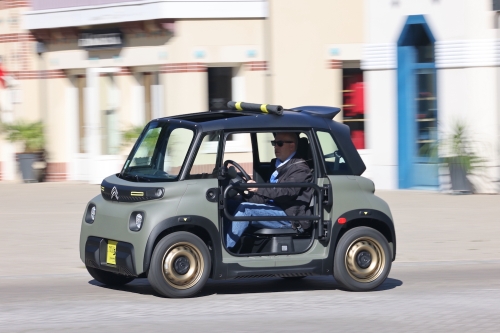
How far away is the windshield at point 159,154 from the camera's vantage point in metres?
8.66

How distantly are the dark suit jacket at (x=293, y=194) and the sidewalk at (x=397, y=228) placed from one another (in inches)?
103

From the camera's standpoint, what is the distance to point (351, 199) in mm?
9008

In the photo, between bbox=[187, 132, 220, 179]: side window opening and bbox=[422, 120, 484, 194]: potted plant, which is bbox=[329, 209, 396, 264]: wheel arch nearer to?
bbox=[187, 132, 220, 179]: side window opening

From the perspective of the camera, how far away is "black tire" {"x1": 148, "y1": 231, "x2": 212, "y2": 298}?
8344mm

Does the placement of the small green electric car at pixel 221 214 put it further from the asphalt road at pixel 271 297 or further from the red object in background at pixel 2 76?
the red object in background at pixel 2 76

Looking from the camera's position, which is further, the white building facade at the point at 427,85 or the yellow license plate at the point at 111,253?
the white building facade at the point at 427,85

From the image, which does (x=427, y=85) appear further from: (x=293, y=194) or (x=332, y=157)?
(x=293, y=194)

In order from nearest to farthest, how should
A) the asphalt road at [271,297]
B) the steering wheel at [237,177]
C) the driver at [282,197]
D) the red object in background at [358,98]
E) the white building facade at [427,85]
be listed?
1. the asphalt road at [271,297]
2. the steering wheel at [237,177]
3. the driver at [282,197]
4. the white building facade at [427,85]
5. the red object in background at [358,98]

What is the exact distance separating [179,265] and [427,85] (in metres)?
11.5

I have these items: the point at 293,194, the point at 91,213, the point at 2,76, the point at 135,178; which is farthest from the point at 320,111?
the point at 2,76

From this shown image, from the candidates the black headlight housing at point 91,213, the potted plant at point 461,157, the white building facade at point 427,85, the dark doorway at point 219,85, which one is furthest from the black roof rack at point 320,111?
the dark doorway at point 219,85

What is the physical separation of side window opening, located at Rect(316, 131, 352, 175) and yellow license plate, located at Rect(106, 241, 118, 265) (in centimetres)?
201

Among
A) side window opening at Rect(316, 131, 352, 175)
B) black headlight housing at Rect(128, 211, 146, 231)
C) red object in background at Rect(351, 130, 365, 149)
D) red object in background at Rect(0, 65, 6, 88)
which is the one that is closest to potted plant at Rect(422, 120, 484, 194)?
red object in background at Rect(351, 130, 365, 149)

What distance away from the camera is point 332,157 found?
30.1 ft
